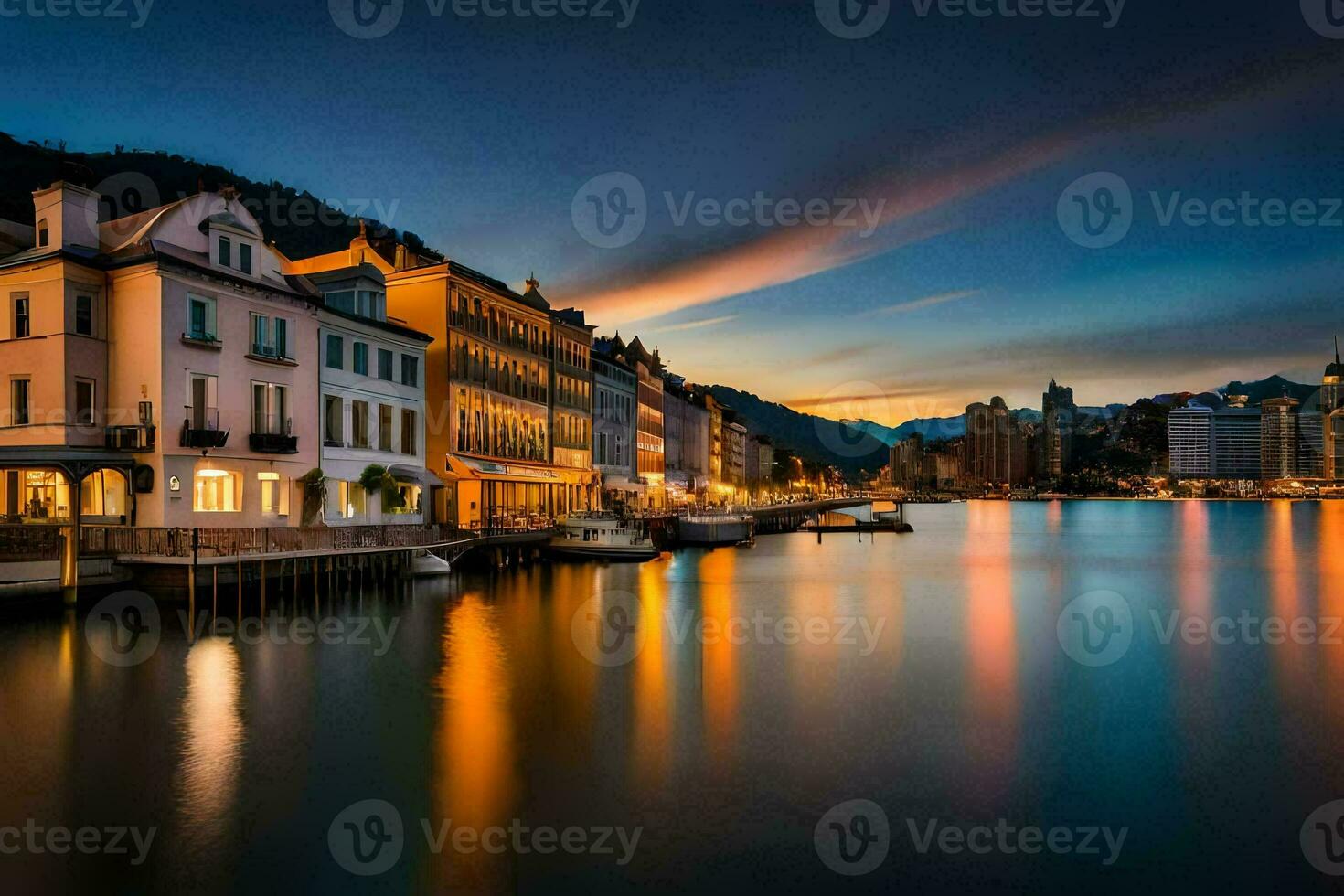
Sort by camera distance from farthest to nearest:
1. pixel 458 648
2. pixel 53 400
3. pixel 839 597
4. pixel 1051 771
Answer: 1. pixel 839 597
2. pixel 53 400
3. pixel 458 648
4. pixel 1051 771

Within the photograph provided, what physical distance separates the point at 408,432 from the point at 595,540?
14993 millimetres

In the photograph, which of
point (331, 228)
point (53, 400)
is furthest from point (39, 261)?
point (331, 228)

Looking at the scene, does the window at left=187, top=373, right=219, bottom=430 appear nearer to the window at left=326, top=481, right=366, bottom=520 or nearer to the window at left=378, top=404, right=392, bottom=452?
the window at left=326, top=481, right=366, bottom=520

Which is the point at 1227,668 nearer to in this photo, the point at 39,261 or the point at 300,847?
the point at 300,847

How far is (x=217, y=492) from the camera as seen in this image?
33094 millimetres

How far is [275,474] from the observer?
35656mm

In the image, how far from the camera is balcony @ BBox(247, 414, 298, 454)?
3428 cm

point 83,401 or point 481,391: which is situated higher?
point 481,391

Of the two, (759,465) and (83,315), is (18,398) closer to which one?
(83,315)

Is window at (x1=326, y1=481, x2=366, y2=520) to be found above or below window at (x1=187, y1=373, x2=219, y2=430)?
below

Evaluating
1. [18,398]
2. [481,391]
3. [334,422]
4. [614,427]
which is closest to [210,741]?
[18,398]

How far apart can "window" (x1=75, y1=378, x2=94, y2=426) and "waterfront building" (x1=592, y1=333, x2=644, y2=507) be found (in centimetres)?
4003

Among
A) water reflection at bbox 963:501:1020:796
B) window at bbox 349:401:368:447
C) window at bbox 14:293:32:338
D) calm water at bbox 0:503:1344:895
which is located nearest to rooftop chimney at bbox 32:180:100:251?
window at bbox 14:293:32:338

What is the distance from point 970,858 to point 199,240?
1354 inches
